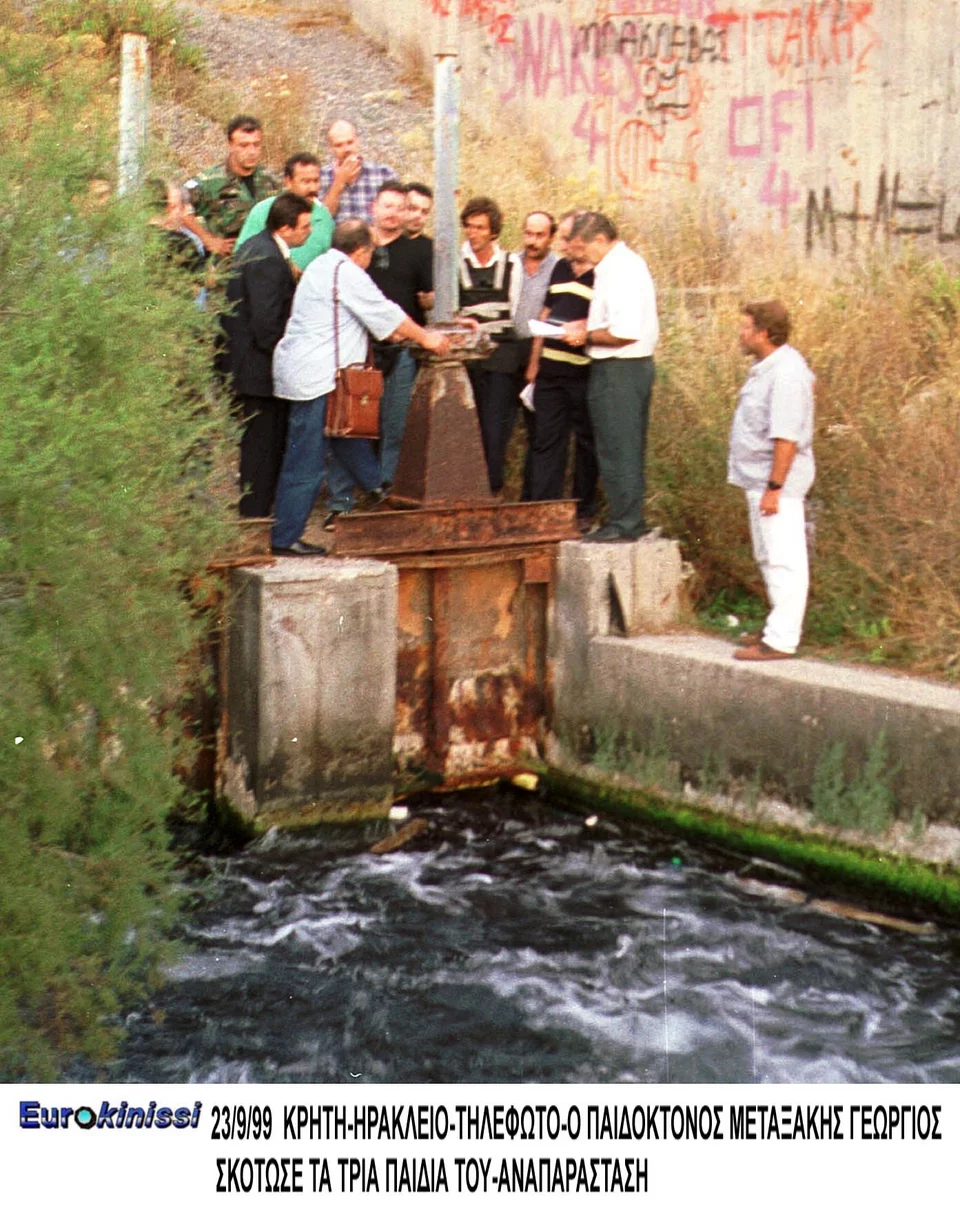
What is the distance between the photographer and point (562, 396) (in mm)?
9125

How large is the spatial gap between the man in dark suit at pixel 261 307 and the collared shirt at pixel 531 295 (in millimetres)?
1345

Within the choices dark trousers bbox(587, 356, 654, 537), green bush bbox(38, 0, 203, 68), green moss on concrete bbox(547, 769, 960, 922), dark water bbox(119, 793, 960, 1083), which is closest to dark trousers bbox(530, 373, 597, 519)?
dark trousers bbox(587, 356, 654, 537)

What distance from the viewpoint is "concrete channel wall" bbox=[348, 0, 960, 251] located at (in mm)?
11898

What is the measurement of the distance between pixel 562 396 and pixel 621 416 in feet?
1.75

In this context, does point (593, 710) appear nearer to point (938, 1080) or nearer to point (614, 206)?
point (938, 1080)

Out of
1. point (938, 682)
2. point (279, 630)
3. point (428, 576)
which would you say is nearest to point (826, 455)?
point (938, 682)

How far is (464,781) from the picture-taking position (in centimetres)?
934

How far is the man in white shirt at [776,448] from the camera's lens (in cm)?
771

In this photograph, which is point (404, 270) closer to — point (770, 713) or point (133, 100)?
point (133, 100)

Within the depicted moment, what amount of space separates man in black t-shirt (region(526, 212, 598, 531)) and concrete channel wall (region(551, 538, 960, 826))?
0.43 m

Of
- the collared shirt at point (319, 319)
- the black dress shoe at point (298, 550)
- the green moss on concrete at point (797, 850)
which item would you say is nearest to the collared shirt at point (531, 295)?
the collared shirt at point (319, 319)

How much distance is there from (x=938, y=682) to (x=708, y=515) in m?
1.82

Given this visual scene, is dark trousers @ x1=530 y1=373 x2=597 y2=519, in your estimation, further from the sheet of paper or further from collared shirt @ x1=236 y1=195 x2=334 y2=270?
collared shirt @ x1=236 y1=195 x2=334 y2=270

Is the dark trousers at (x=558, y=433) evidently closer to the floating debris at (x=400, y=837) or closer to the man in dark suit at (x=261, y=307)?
the man in dark suit at (x=261, y=307)
